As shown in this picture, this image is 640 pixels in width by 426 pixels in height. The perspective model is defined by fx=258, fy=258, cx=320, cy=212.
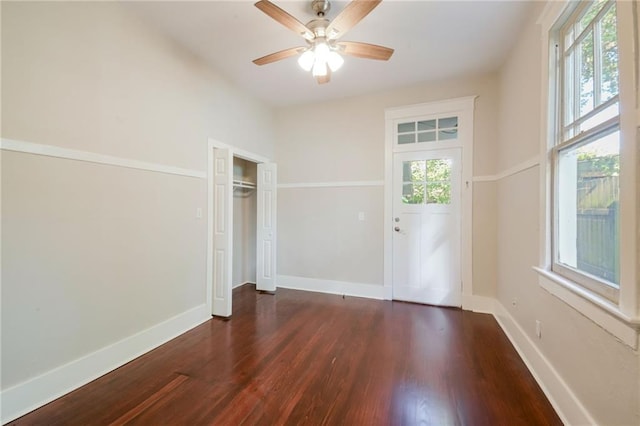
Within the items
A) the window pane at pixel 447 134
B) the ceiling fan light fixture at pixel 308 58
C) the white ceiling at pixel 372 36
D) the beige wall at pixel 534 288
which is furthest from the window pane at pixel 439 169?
the ceiling fan light fixture at pixel 308 58

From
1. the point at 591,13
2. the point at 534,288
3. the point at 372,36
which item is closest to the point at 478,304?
the point at 534,288

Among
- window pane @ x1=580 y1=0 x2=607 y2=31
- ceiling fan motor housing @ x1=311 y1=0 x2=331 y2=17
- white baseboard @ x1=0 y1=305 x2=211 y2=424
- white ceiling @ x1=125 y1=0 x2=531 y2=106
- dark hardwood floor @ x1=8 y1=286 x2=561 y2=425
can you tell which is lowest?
dark hardwood floor @ x1=8 y1=286 x2=561 y2=425

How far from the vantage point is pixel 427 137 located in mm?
3459

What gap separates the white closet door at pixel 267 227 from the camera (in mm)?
3922

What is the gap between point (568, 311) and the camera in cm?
155

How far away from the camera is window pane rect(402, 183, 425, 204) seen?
347cm

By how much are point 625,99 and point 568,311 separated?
3.87 feet

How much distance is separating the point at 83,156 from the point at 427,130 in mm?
3608

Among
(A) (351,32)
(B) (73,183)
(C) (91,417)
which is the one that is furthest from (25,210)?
(A) (351,32)

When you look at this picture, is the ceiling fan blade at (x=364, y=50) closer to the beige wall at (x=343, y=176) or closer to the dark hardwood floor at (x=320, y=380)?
the beige wall at (x=343, y=176)

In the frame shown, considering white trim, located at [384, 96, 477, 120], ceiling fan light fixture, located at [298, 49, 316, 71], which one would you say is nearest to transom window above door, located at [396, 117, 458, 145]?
white trim, located at [384, 96, 477, 120]

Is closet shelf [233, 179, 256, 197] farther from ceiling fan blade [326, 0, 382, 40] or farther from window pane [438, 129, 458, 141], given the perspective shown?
window pane [438, 129, 458, 141]

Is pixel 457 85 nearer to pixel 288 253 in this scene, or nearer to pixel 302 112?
pixel 302 112

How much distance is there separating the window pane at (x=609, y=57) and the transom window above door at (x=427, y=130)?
1.96m
